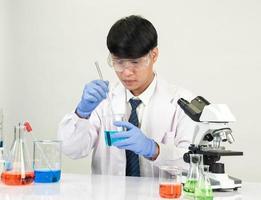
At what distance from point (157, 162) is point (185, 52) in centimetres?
109

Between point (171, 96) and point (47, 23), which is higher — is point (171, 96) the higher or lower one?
the lower one

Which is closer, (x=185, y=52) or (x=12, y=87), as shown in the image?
(x=185, y=52)

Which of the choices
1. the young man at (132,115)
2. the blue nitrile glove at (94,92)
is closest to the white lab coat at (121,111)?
the young man at (132,115)

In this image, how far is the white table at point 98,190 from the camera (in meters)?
1.65

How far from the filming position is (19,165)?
1864mm

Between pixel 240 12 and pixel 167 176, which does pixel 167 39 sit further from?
pixel 167 176

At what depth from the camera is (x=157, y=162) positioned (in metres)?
2.14

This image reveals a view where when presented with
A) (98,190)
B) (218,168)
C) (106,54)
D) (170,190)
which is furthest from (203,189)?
(106,54)

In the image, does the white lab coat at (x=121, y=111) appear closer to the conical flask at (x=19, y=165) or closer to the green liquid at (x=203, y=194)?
the conical flask at (x=19, y=165)

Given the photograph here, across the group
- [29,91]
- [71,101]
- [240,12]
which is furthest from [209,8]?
[29,91]

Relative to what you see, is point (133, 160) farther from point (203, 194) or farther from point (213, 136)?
point (203, 194)

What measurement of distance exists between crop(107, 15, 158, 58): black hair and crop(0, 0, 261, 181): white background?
780 mm

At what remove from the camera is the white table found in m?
1.65

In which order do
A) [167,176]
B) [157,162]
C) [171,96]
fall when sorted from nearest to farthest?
[167,176]
[157,162]
[171,96]
